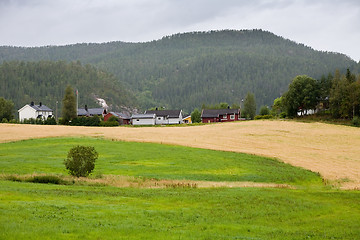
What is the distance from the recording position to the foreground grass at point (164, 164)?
35688 millimetres

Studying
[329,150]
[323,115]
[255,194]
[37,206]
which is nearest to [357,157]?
[329,150]

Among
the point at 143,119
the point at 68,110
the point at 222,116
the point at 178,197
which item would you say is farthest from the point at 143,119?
the point at 178,197

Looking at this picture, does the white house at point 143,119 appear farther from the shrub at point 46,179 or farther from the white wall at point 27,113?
the shrub at point 46,179

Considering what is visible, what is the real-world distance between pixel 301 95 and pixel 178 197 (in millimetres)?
110909

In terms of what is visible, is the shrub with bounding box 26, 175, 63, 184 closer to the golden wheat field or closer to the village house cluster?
the golden wheat field

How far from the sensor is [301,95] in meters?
127

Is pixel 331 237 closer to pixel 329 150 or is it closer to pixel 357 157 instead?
pixel 357 157

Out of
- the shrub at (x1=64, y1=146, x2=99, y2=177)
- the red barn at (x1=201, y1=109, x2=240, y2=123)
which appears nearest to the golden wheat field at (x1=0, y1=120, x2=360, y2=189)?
the shrub at (x1=64, y1=146, x2=99, y2=177)

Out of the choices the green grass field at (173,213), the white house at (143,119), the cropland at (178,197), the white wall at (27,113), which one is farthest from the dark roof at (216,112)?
the green grass field at (173,213)

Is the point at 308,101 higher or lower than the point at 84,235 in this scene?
higher

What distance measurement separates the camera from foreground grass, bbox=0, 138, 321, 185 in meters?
35.7

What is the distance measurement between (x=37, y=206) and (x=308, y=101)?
386 ft

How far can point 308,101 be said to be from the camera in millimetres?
125750

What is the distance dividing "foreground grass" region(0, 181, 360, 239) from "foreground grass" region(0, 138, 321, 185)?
1038cm
